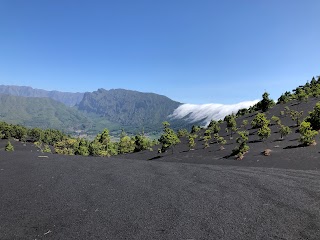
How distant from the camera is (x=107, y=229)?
29.2ft

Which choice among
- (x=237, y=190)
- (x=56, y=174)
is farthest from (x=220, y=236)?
(x=56, y=174)

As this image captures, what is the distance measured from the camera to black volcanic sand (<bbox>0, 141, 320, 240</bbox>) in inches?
340

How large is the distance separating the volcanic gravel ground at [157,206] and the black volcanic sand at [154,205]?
0.03 m

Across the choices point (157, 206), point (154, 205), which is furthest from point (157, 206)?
point (154, 205)

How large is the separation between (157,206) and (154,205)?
206 mm

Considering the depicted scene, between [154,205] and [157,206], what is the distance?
0.21 metres

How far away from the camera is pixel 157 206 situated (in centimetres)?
1089

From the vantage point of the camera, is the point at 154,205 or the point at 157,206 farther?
the point at 154,205

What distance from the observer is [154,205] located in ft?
36.3

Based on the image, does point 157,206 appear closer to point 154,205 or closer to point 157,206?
point 157,206

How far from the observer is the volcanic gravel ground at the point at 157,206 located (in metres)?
8.62

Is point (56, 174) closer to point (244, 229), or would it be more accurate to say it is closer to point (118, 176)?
point (118, 176)

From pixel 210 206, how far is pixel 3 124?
192 meters

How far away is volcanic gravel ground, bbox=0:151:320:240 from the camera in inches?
340
